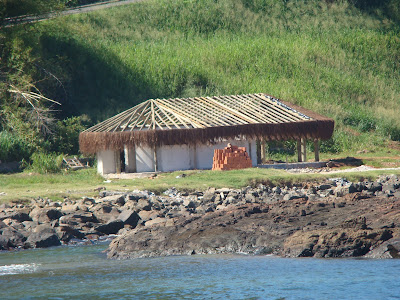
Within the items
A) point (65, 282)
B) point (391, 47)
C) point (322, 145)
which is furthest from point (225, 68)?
point (65, 282)

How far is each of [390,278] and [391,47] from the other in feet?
127

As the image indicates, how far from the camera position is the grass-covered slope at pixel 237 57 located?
36.0 metres

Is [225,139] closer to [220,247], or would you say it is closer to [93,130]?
[93,130]

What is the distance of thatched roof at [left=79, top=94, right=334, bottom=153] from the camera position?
23891 mm

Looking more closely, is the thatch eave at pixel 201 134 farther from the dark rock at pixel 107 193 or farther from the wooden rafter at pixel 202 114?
the dark rock at pixel 107 193

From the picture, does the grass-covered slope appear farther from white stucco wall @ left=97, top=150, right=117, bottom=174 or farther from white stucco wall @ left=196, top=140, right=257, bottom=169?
white stucco wall @ left=196, top=140, right=257, bottom=169

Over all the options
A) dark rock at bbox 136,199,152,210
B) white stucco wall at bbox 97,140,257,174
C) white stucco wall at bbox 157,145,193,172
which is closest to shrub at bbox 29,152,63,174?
white stucco wall at bbox 97,140,257,174

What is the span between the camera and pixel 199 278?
1112 cm

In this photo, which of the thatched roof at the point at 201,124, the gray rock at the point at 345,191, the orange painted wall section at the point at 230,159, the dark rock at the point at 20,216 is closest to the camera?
the dark rock at the point at 20,216

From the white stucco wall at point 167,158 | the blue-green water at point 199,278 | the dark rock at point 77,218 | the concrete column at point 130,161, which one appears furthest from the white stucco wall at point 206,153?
the blue-green water at point 199,278

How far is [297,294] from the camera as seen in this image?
395 inches

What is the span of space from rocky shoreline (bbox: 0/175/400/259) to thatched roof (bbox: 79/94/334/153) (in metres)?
6.63

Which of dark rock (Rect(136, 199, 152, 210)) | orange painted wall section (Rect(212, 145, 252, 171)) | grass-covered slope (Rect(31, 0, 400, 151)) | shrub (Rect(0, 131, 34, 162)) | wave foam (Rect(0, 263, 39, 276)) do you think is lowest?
wave foam (Rect(0, 263, 39, 276))

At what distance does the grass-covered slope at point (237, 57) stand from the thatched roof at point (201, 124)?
6.31 meters
